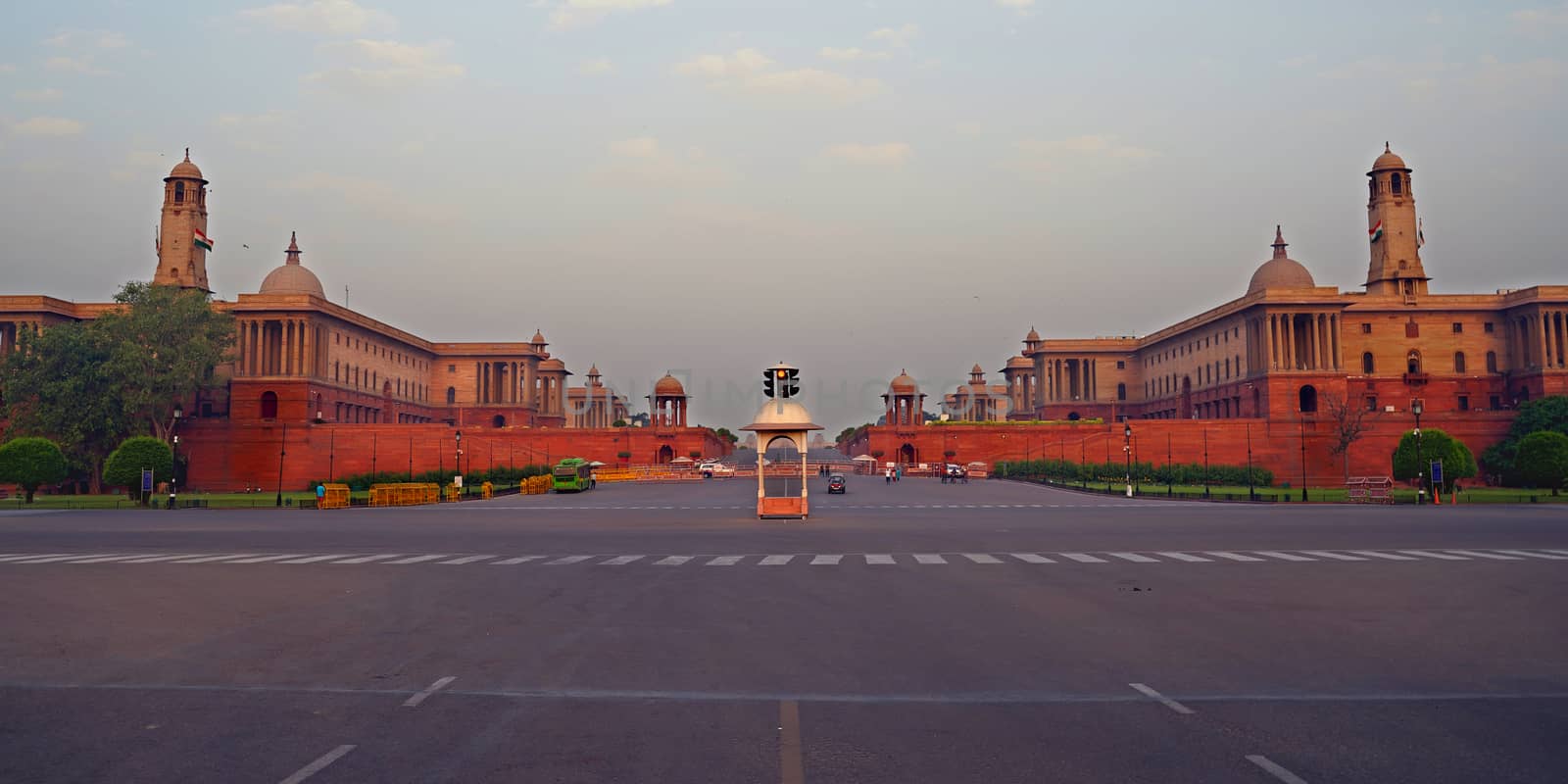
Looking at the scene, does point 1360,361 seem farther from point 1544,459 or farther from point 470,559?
point 470,559

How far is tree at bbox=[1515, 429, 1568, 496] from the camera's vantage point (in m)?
52.6

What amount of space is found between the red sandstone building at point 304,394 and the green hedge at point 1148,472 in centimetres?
3690

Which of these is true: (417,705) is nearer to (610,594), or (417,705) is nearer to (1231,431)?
(610,594)

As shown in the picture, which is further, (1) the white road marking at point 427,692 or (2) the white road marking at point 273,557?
(2) the white road marking at point 273,557

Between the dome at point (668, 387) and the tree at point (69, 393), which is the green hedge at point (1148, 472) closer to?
the dome at point (668, 387)

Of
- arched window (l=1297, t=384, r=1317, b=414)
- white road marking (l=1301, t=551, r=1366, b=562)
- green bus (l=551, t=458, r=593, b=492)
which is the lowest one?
white road marking (l=1301, t=551, r=1366, b=562)

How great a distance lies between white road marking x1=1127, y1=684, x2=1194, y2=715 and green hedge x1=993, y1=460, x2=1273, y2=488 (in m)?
61.9

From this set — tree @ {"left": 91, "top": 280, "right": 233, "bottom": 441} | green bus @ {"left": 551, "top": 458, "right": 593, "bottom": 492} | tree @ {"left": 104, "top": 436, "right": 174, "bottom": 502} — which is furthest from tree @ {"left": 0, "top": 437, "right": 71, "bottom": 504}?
green bus @ {"left": 551, "top": 458, "right": 593, "bottom": 492}

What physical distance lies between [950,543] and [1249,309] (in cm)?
7891

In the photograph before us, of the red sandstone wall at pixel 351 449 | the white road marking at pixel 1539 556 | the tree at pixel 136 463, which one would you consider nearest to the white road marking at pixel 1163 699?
the white road marking at pixel 1539 556

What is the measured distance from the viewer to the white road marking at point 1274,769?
19.4 feet

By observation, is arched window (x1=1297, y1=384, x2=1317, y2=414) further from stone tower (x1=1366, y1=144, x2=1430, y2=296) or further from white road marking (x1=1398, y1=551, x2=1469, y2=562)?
white road marking (x1=1398, y1=551, x2=1469, y2=562)

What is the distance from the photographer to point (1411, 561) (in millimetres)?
18672

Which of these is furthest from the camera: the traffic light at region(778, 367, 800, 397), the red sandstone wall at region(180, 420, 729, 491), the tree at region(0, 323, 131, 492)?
the red sandstone wall at region(180, 420, 729, 491)
